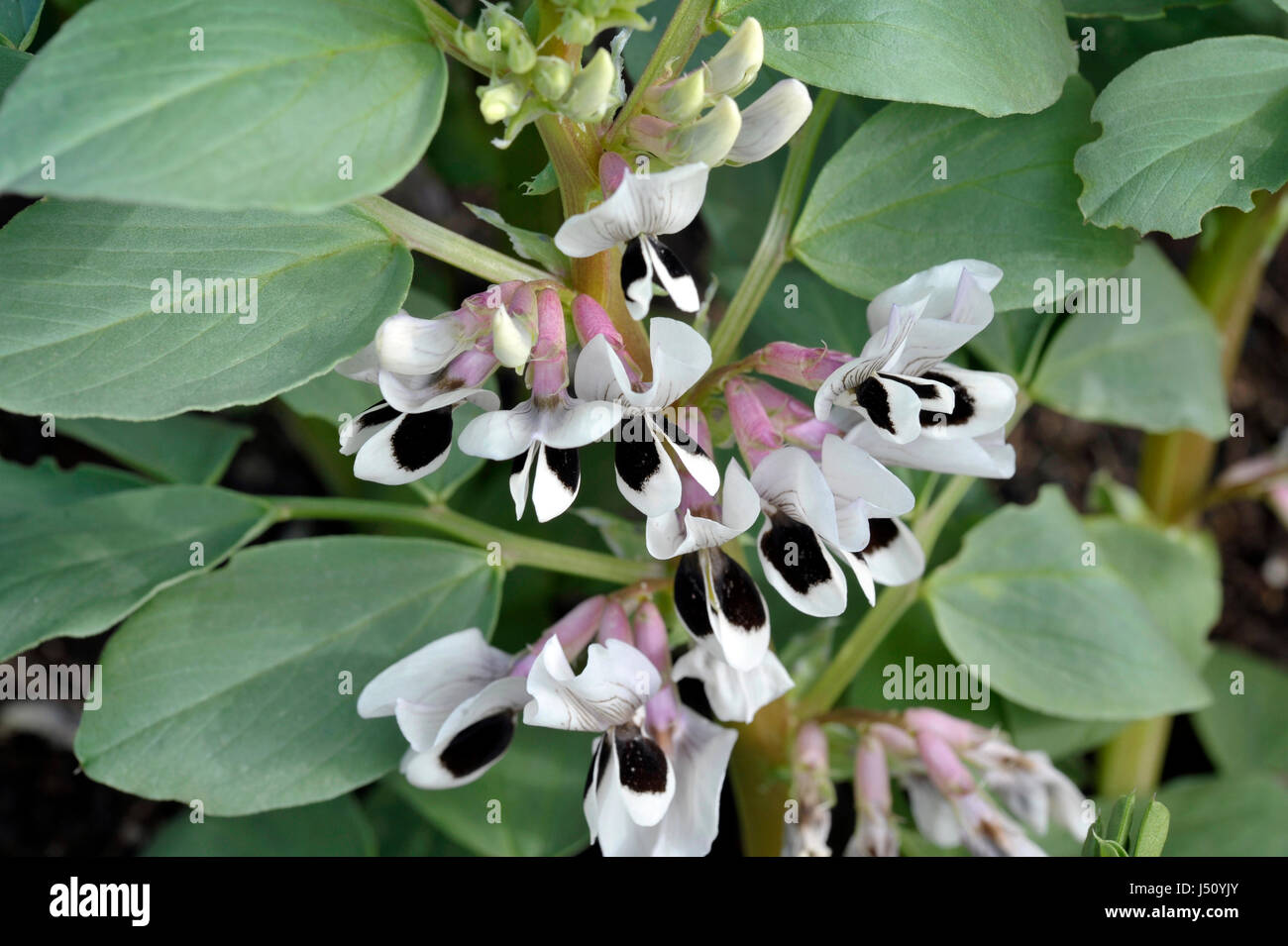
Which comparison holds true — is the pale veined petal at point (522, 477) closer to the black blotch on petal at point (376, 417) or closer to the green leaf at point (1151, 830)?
the black blotch on petal at point (376, 417)

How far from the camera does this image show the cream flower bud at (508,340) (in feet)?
2.04

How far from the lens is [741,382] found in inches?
30.1

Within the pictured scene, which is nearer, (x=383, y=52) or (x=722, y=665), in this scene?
(x=383, y=52)

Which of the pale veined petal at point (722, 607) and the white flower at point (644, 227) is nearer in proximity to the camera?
the white flower at point (644, 227)

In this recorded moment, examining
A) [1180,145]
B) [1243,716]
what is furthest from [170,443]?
[1243,716]

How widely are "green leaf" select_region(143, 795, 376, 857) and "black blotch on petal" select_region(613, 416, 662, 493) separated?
27.8 inches

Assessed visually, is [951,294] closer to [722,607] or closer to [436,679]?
[722,607]

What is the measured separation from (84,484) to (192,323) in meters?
0.47

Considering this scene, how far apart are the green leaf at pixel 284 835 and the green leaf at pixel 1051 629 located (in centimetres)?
66

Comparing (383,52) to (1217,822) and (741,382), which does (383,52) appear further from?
(1217,822)

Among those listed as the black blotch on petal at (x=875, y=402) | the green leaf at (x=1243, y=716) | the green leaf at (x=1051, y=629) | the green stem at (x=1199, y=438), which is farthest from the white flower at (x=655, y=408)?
the green leaf at (x=1243, y=716)

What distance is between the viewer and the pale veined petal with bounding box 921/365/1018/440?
72cm

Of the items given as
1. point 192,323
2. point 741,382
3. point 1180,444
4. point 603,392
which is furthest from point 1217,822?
point 192,323

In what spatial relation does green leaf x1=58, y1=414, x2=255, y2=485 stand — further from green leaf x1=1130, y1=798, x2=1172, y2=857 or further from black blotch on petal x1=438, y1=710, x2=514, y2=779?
green leaf x1=1130, y1=798, x2=1172, y2=857
